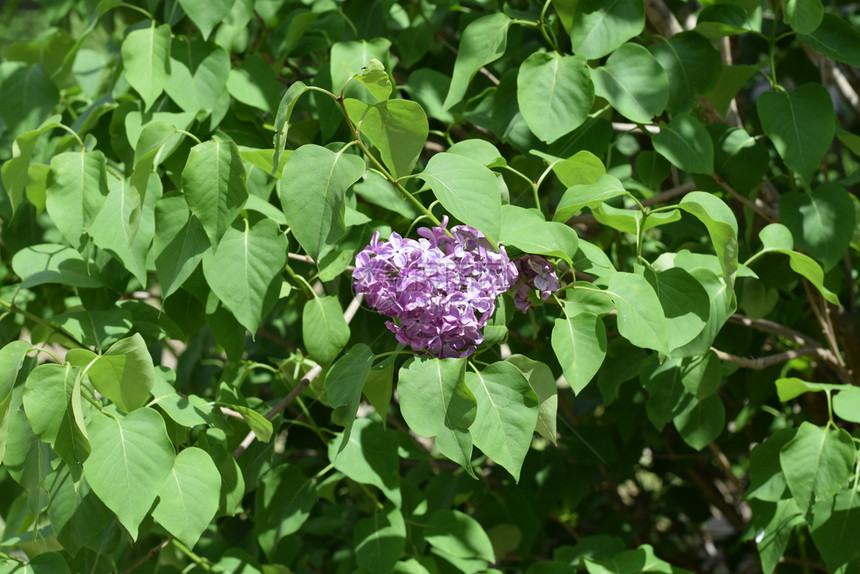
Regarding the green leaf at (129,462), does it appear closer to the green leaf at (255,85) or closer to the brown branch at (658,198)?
the green leaf at (255,85)

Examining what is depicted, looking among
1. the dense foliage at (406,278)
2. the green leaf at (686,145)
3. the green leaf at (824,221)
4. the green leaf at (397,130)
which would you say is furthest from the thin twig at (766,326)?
the green leaf at (397,130)

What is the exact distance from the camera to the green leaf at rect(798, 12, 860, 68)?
110 centimetres

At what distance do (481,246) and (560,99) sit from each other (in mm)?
298

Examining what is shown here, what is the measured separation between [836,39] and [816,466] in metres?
0.55

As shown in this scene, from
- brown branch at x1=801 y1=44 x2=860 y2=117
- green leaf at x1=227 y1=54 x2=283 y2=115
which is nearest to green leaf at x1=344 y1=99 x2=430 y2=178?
green leaf at x1=227 y1=54 x2=283 y2=115

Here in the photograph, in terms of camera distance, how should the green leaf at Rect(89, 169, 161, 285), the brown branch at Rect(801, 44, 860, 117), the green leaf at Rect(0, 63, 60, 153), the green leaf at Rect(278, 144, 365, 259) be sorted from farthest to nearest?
the brown branch at Rect(801, 44, 860, 117) < the green leaf at Rect(0, 63, 60, 153) < the green leaf at Rect(89, 169, 161, 285) < the green leaf at Rect(278, 144, 365, 259)

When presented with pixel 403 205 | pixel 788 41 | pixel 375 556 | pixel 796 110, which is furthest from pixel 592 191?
pixel 788 41

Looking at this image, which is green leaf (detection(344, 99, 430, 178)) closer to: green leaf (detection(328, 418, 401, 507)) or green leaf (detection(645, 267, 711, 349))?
green leaf (detection(645, 267, 711, 349))

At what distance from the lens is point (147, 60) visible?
109cm

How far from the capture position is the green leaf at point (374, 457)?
3.59ft

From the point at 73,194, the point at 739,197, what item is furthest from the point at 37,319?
the point at 739,197

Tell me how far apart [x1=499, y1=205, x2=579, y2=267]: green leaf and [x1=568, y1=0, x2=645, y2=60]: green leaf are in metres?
0.30

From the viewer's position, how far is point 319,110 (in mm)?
1176

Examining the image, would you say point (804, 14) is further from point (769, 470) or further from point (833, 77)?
point (833, 77)
